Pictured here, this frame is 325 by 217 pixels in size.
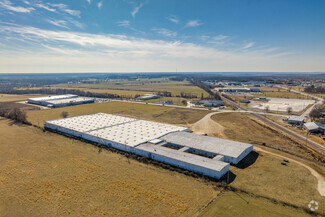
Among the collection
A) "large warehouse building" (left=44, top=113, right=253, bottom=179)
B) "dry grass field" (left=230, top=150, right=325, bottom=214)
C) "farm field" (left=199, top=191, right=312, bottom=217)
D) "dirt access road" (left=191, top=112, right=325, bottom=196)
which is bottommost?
"farm field" (left=199, top=191, right=312, bottom=217)

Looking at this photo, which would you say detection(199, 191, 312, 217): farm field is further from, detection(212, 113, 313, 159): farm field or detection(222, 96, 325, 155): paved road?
detection(222, 96, 325, 155): paved road

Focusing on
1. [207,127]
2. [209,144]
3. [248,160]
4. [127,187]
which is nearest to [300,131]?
[207,127]

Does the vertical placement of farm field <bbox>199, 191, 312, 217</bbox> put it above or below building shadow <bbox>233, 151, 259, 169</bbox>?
below

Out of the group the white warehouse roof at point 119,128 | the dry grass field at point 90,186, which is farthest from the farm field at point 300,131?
the dry grass field at point 90,186

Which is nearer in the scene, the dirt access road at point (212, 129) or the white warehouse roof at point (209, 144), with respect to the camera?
the dirt access road at point (212, 129)

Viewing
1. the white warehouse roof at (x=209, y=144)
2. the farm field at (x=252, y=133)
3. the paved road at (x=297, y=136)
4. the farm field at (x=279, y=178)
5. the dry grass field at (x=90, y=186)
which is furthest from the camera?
the farm field at (x=252, y=133)

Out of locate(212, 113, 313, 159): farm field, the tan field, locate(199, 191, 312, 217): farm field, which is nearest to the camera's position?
locate(199, 191, 312, 217): farm field

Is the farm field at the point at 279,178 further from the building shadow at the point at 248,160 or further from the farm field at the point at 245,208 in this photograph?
the farm field at the point at 245,208

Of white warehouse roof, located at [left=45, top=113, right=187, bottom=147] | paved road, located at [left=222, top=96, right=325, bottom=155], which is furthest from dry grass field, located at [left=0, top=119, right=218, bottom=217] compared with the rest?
paved road, located at [left=222, top=96, right=325, bottom=155]
